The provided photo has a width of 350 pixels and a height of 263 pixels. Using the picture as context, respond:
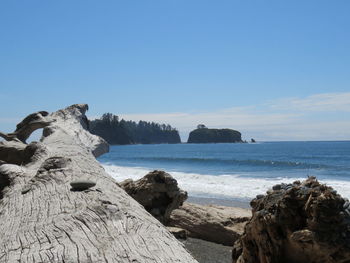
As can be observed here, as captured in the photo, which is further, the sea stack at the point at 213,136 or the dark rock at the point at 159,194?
the sea stack at the point at 213,136

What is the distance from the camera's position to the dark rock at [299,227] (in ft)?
11.8

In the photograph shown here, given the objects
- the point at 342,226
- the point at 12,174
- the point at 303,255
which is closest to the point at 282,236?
the point at 303,255

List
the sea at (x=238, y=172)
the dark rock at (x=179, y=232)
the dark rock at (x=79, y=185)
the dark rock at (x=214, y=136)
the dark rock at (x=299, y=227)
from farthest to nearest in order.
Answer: the dark rock at (x=214, y=136) < the sea at (x=238, y=172) < the dark rock at (x=179, y=232) < the dark rock at (x=299, y=227) < the dark rock at (x=79, y=185)

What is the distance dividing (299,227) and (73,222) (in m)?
2.37

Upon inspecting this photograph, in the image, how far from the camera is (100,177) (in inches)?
146

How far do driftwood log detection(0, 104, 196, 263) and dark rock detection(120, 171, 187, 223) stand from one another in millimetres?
2919

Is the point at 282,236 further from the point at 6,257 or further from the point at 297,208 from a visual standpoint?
the point at 6,257

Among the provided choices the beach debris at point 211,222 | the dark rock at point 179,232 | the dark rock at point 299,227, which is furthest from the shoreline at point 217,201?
the dark rock at point 299,227

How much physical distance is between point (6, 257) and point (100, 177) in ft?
5.96

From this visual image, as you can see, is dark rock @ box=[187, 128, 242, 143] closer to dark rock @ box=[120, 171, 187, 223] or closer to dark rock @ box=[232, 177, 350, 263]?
dark rock @ box=[120, 171, 187, 223]

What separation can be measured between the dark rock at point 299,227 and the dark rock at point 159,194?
290 centimetres

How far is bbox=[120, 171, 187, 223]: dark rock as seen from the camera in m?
7.19

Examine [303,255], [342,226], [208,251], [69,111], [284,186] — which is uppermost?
[69,111]

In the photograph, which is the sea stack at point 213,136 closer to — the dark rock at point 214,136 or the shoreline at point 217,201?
the dark rock at point 214,136
